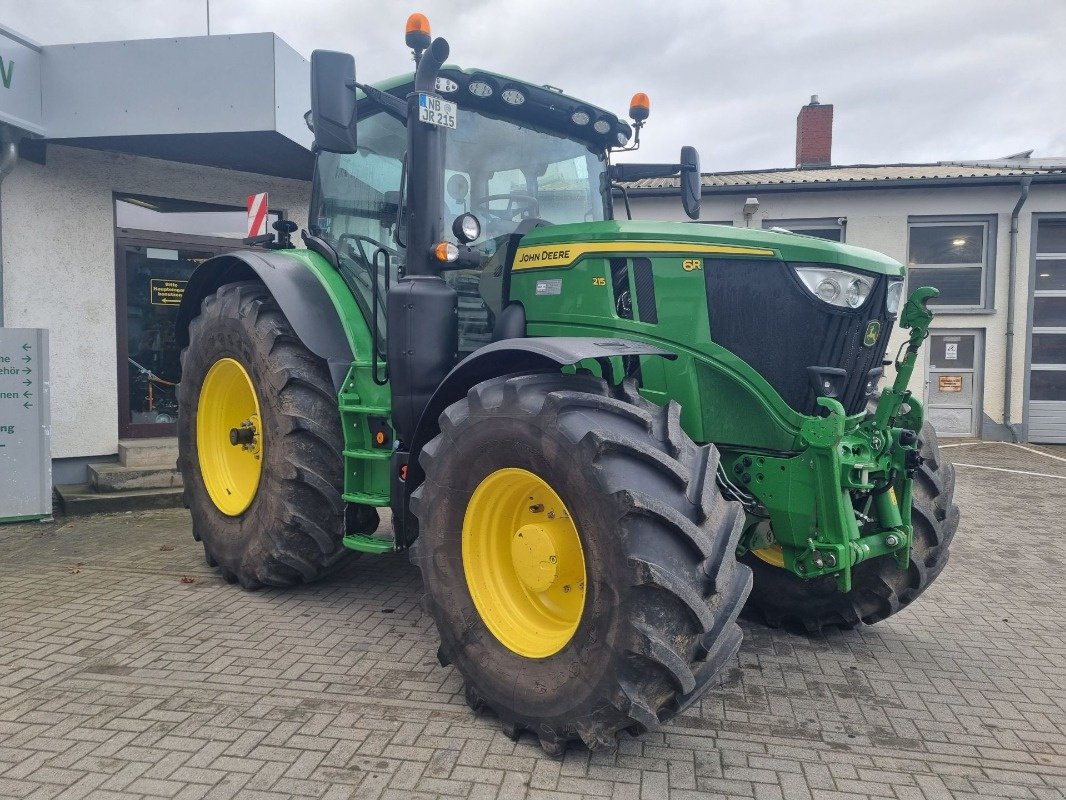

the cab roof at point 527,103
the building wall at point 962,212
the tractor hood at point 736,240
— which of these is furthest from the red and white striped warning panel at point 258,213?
the building wall at point 962,212

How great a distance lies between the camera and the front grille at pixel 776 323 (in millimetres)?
3205

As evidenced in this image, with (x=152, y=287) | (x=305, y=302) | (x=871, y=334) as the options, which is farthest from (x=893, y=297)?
(x=152, y=287)

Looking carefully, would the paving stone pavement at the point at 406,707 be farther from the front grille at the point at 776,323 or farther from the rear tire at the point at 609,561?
the front grille at the point at 776,323

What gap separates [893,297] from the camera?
11.4 ft

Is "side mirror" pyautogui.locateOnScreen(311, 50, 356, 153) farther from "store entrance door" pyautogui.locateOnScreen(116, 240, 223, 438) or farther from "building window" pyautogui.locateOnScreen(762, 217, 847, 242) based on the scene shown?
"building window" pyautogui.locateOnScreen(762, 217, 847, 242)

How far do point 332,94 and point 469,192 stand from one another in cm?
85

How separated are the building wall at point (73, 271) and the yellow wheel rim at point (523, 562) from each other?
18.8 feet

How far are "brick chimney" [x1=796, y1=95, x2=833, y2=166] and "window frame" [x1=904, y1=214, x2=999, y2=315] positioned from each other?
11.1 ft

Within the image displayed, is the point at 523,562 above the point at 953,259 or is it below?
below

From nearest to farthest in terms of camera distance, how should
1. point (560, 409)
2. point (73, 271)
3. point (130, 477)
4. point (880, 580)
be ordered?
point (560, 409)
point (880, 580)
point (130, 477)
point (73, 271)

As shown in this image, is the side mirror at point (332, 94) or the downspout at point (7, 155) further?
the downspout at point (7, 155)

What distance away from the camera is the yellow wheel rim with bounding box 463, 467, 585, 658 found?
2.91 metres

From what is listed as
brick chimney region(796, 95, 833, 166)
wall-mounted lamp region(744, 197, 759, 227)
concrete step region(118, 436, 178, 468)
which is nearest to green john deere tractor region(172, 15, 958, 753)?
concrete step region(118, 436, 178, 468)

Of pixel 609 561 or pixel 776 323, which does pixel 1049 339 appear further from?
pixel 609 561
